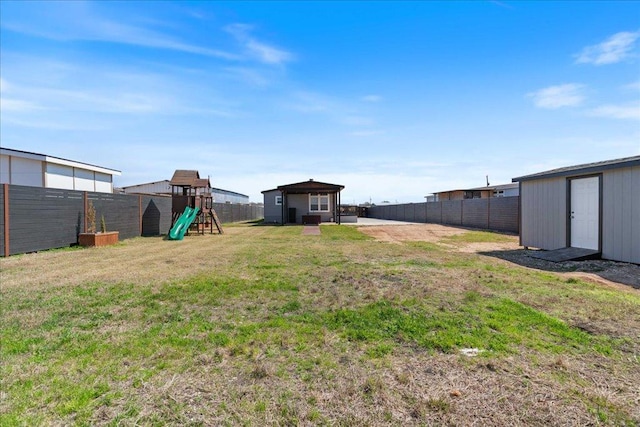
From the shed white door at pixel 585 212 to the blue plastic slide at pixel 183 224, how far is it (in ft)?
49.1

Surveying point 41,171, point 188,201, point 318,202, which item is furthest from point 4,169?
point 318,202

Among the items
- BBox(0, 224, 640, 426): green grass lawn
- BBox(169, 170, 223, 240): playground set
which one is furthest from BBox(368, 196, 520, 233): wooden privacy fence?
BBox(169, 170, 223, 240): playground set

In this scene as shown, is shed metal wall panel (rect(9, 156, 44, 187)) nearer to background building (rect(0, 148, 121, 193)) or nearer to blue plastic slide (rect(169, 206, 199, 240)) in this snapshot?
background building (rect(0, 148, 121, 193))

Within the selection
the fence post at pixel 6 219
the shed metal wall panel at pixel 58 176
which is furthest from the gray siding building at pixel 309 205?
the fence post at pixel 6 219

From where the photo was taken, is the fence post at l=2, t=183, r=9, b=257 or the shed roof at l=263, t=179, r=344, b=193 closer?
the fence post at l=2, t=183, r=9, b=257

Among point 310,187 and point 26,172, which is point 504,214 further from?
point 26,172

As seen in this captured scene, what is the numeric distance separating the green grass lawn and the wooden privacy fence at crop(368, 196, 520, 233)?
11.4m

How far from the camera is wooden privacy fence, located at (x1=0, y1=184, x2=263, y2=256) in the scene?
8.84 metres

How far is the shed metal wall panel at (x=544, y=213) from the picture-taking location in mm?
9797

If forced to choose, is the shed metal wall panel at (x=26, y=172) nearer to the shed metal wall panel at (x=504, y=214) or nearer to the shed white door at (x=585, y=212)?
the shed white door at (x=585, y=212)

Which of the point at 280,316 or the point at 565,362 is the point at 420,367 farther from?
the point at 280,316

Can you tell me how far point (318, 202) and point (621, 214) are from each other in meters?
20.1

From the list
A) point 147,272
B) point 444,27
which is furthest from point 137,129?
point 444,27

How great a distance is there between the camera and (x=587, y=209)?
896 cm
